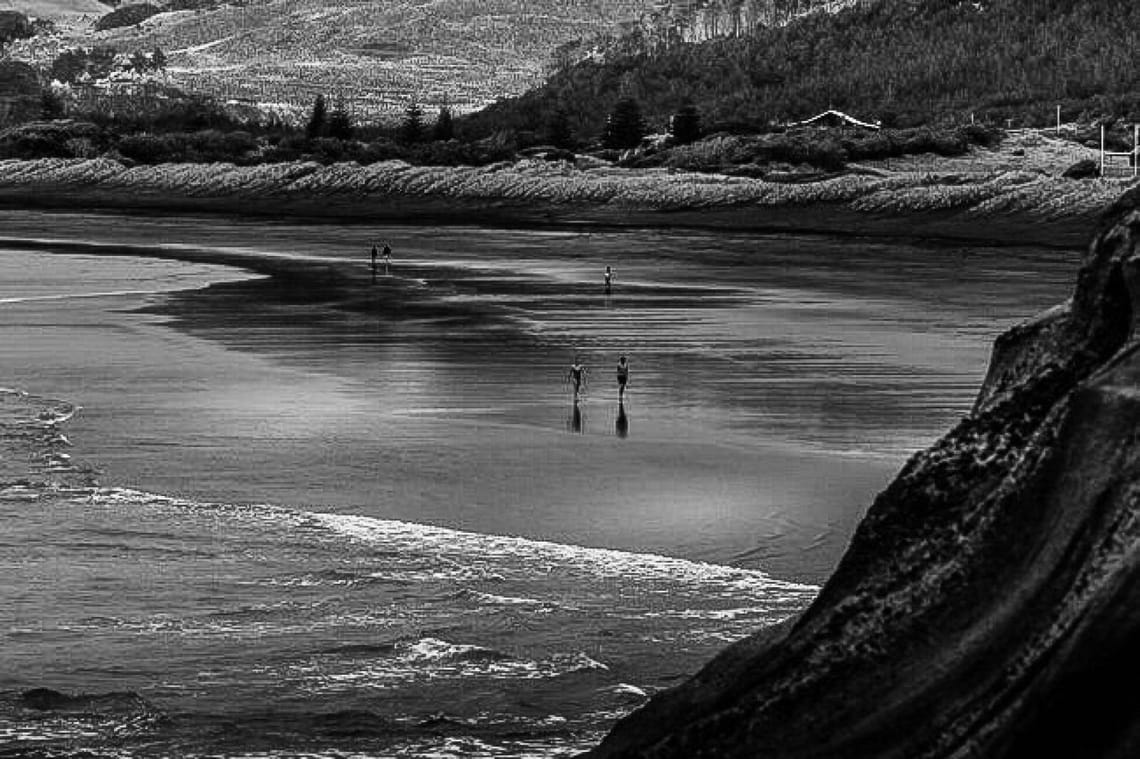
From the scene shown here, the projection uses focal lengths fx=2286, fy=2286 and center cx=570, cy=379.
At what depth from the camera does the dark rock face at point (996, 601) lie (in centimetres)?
538

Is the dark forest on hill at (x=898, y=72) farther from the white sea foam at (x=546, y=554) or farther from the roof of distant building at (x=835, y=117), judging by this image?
the white sea foam at (x=546, y=554)

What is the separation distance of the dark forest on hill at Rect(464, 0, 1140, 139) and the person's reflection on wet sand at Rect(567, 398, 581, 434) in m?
66.4

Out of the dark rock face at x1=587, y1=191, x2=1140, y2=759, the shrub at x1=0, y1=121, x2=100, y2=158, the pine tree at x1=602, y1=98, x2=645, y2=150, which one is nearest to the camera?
the dark rock face at x1=587, y1=191, x2=1140, y2=759

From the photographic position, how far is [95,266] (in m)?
50.2

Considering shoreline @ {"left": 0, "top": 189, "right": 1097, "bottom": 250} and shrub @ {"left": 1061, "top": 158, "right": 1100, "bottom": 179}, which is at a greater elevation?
shrub @ {"left": 1061, "top": 158, "right": 1100, "bottom": 179}

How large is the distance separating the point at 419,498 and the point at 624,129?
80410mm

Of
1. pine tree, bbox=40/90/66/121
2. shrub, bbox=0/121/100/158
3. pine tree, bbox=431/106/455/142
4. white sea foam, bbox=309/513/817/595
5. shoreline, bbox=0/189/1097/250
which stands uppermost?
pine tree, bbox=40/90/66/121

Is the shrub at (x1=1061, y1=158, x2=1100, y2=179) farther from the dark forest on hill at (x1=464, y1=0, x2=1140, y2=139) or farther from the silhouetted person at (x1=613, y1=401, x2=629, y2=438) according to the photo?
the silhouetted person at (x1=613, y1=401, x2=629, y2=438)

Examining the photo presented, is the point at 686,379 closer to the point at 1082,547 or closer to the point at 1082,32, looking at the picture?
the point at 1082,547

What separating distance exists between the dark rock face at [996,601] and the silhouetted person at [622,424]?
1398 cm

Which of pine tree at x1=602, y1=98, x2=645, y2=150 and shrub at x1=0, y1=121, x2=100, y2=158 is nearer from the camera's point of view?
pine tree at x1=602, y1=98, x2=645, y2=150

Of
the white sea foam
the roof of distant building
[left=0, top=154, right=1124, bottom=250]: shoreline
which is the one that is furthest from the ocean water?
the roof of distant building

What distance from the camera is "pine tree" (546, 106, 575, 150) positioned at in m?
97.2

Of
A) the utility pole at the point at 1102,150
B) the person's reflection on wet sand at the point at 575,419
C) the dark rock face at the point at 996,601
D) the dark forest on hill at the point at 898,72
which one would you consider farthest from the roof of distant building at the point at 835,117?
the dark rock face at the point at 996,601
